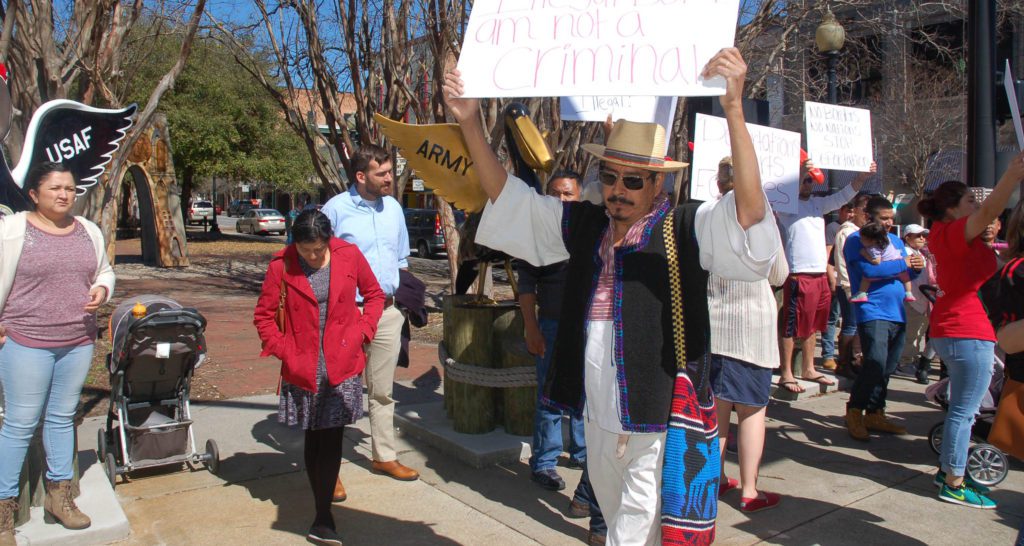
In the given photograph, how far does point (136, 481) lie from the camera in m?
4.80

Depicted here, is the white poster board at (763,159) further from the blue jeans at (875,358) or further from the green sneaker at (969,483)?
the green sneaker at (969,483)

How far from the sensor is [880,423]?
233 inches

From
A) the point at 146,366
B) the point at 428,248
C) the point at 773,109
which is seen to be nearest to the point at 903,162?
the point at 773,109

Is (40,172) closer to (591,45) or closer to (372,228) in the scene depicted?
(372,228)

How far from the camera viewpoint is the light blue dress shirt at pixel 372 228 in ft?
15.8

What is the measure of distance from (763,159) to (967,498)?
2374 millimetres

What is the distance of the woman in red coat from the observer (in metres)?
4.02

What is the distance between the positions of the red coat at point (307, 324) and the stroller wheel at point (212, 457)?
45.4 inches

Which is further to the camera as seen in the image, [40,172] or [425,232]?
[425,232]

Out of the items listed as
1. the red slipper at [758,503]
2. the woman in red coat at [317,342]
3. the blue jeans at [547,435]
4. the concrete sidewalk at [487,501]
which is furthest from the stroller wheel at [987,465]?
the woman in red coat at [317,342]

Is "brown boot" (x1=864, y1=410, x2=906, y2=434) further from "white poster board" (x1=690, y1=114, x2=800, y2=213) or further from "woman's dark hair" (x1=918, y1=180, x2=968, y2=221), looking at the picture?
"woman's dark hair" (x1=918, y1=180, x2=968, y2=221)

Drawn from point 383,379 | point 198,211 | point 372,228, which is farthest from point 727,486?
point 198,211

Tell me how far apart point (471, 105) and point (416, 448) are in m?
3.32

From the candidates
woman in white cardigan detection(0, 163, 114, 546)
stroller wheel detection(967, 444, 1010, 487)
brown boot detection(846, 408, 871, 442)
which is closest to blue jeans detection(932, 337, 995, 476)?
stroller wheel detection(967, 444, 1010, 487)
